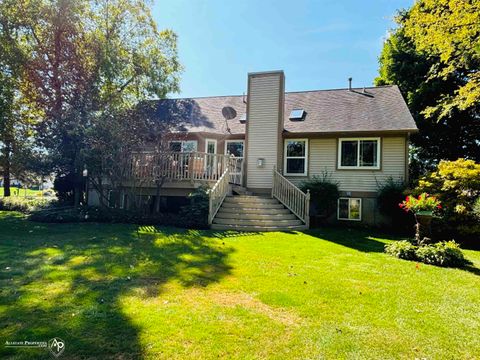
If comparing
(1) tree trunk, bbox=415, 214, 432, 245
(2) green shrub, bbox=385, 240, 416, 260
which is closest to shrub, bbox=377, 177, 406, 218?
(1) tree trunk, bbox=415, 214, 432, 245

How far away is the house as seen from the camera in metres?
11.1

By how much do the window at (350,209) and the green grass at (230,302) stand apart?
5560 mm

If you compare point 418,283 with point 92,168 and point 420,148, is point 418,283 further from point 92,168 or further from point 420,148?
point 420,148

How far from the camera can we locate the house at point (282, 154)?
36.3 ft

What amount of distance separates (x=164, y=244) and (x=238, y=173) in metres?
6.68

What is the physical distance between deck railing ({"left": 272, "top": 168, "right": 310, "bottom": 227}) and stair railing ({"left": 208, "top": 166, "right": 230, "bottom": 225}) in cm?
205

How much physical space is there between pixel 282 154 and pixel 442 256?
8.05 m

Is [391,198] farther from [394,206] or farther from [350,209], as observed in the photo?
[350,209]

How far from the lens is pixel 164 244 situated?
7055 millimetres

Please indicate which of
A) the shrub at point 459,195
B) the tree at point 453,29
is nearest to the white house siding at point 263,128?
the tree at point 453,29

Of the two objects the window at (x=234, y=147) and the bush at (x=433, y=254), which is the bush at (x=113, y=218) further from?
the bush at (x=433, y=254)

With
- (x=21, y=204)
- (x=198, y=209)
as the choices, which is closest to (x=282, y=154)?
(x=198, y=209)

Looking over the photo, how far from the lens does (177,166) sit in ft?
37.4

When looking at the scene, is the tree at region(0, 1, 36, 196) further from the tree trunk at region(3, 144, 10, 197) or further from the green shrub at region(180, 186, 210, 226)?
the green shrub at region(180, 186, 210, 226)
